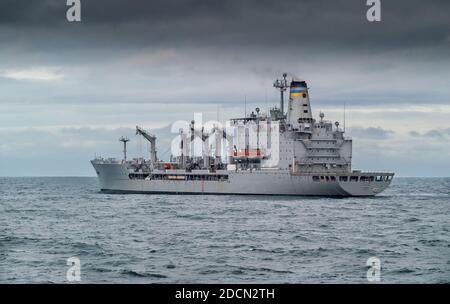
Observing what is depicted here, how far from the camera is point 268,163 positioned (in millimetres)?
74688

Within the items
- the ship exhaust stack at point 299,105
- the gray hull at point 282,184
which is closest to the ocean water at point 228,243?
the gray hull at point 282,184

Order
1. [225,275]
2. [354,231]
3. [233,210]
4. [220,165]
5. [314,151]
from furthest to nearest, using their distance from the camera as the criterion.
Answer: [220,165]
[314,151]
[233,210]
[354,231]
[225,275]

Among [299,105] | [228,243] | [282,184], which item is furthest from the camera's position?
[299,105]

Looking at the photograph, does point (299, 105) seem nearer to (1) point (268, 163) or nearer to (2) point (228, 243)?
(1) point (268, 163)

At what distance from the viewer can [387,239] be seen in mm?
38156

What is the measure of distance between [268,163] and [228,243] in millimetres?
39632

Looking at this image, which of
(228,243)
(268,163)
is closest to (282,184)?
(268,163)

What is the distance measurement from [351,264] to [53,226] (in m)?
24.2

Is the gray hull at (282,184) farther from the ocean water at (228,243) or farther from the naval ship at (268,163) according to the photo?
the ocean water at (228,243)

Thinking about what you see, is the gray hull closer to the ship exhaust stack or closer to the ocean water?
the ship exhaust stack

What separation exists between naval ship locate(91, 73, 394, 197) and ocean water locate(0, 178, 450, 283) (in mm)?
11596

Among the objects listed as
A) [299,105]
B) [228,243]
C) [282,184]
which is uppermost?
[299,105]
